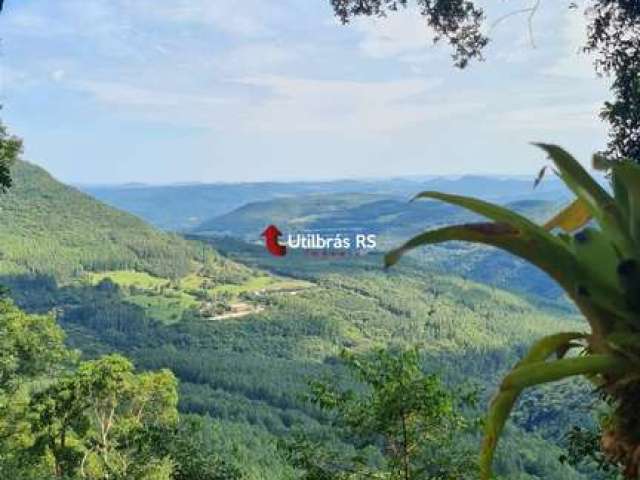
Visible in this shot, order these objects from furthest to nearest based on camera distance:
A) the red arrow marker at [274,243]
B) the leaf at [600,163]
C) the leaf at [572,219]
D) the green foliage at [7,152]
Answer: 1. the green foliage at [7,152]
2. the red arrow marker at [274,243]
3. the leaf at [572,219]
4. the leaf at [600,163]

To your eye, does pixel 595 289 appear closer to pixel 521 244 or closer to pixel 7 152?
pixel 521 244

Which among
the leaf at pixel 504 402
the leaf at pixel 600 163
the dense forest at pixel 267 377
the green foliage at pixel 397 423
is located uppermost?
the leaf at pixel 600 163

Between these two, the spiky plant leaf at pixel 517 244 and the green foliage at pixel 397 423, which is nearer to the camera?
the spiky plant leaf at pixel 517 244

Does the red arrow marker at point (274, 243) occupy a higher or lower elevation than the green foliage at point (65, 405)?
higher

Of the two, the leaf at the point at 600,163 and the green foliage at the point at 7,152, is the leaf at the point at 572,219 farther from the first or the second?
the green foliage at the point at 7,152

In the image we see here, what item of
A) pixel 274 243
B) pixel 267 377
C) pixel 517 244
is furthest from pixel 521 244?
pixel 267 377

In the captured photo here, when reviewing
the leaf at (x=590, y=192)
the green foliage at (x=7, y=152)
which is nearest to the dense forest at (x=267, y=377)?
the leaf at (x=590, y=192)

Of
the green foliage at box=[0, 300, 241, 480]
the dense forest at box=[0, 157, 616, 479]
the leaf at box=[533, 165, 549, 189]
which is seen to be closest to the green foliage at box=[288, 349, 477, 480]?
the dense forest at box=[0, 157, 616, 479]
